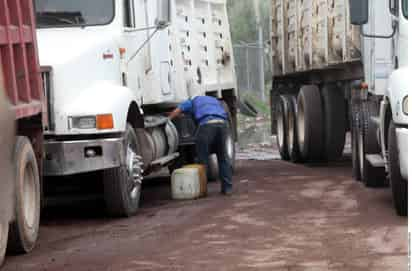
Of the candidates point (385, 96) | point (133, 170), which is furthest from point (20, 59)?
point (385, 96)

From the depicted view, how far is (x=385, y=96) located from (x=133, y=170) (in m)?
2.86

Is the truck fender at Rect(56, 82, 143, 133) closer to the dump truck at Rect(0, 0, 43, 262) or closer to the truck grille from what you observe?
the truck grille

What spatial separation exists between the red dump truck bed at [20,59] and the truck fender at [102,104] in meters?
0.86

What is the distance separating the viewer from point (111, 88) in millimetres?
12000

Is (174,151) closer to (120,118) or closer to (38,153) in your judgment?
(120,118)

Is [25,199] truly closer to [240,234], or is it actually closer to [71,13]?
[240,234]

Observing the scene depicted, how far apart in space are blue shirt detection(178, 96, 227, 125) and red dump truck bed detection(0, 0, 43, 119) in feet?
12.5

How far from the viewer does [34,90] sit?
10.4m

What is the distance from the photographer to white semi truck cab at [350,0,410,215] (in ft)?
34.0

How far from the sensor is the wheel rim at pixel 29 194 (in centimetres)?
995

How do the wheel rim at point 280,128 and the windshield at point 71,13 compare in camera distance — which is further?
the wheel rim at point 280,128

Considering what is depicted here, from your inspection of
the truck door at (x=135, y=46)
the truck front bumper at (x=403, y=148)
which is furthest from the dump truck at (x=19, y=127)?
the truck front bumper at (x=403, y=148)

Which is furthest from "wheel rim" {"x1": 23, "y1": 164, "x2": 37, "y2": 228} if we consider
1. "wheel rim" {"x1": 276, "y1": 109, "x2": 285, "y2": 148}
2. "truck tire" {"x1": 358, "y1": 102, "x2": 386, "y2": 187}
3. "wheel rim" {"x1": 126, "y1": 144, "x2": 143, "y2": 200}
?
"wheel rim" {"x1": 276, "y1": 109, "x2": 285, "y2": 148}

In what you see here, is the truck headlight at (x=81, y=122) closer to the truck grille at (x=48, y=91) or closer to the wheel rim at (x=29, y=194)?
the truck grille at (x=48, y=91)
